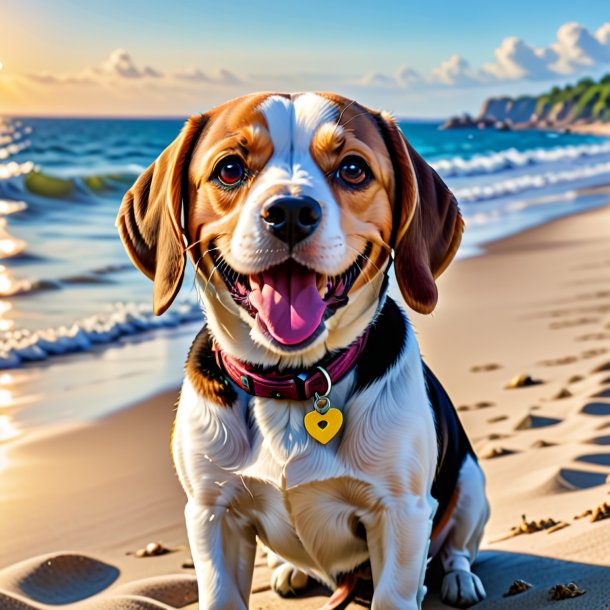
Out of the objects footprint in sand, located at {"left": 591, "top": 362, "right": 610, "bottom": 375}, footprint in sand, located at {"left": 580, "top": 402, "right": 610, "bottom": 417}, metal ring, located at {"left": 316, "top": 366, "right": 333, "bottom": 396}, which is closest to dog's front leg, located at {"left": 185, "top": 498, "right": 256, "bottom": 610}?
metal ring, located at {"left": 316, "top": 366, "right": 333, "bottom": 396}

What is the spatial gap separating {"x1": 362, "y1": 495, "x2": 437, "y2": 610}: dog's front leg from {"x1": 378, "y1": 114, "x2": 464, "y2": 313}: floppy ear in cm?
59

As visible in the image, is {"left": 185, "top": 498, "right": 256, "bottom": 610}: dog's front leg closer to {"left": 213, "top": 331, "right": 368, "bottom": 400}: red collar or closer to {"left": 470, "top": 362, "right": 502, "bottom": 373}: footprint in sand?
{"left": 213, "top": 331, "right": 368, "bottom": 400}: red collar

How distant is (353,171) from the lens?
9.00 feet

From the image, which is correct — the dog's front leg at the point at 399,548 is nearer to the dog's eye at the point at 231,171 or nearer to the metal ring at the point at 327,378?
the metal ring at the point at 327,378

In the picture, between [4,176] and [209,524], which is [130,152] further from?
[209,524]

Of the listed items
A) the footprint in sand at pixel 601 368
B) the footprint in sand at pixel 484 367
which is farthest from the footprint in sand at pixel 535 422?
the footprint in sand at pixel 484 367

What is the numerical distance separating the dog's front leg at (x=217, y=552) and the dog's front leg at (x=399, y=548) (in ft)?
1.23

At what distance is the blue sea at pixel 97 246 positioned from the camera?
665 centimetres

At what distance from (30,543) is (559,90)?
50.1 meters

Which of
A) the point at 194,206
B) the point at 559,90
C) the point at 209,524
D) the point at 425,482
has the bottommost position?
the point at 559,90

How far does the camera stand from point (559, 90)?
50938 mm

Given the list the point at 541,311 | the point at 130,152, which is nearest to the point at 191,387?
the point at 541,311

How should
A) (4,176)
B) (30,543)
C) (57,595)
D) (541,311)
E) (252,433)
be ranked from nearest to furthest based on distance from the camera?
(252,433), (57,595), (30,543), (541,311), (4,176)

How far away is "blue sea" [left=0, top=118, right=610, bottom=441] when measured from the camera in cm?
665
